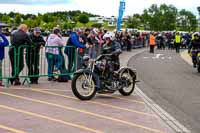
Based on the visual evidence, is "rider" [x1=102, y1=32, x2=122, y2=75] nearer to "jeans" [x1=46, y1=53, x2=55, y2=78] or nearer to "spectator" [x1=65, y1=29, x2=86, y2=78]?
"jeans" [x1=46, y1=53, x2=55, y2=78]

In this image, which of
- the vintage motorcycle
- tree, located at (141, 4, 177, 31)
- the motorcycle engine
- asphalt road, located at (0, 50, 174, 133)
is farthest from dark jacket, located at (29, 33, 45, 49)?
tree, located at (141, 4, 177, 31)

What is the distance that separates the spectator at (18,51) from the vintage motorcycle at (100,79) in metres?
2.16

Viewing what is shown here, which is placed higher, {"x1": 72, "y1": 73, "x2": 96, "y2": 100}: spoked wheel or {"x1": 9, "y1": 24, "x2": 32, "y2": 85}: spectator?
{"x1": 9, "y1": 24, "x2": 32, "y2": 85}: spectator

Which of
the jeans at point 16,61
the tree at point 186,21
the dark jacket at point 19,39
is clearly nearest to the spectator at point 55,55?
the dark jacket at point 19,39

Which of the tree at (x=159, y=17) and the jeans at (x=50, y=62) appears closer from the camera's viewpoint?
the jeans at (x=50, y=62)

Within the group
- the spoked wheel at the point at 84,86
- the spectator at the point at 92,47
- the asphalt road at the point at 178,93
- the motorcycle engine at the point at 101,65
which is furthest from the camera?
the spectator at the point at 92,47

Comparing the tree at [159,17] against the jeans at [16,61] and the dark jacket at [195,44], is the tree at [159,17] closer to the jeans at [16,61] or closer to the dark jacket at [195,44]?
the dark jacket at [195,44]

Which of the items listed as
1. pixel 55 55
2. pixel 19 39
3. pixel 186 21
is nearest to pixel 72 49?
pixel 55 55

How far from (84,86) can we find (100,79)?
22.3 inches

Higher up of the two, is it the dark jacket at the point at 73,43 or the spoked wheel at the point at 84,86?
the dark jacket at the point at 73,43

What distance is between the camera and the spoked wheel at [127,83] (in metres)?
12.6

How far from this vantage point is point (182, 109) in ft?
35.6

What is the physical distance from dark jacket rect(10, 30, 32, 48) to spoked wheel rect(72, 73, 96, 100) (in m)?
2.83

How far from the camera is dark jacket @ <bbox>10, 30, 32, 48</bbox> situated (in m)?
13.7
